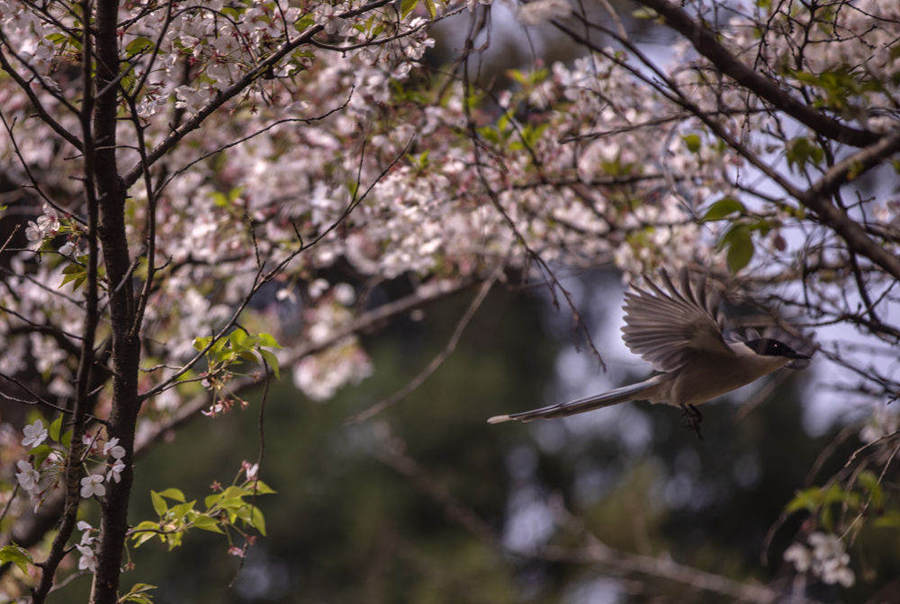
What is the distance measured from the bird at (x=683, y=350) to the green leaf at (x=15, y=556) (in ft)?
2.86

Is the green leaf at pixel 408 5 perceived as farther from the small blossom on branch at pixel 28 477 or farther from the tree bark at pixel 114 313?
the small blossom on branch at pixel 28 477

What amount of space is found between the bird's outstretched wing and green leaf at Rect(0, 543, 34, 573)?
1227 mm

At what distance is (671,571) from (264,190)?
3.32 meters

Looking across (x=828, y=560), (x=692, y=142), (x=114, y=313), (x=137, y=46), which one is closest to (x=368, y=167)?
(x=692, y=142)

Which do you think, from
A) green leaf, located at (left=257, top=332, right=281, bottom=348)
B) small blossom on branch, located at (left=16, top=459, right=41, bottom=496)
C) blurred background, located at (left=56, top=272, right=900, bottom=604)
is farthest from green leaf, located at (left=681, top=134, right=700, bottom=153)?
blurred background, located at (left=56, top=272, right=900, bottom=604)

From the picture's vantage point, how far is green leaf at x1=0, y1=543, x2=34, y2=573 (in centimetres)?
131

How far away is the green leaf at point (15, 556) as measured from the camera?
4.30ft

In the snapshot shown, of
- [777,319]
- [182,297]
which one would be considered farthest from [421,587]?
[777,319]

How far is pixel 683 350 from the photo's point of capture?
182 cm

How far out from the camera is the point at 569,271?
296 centimetres

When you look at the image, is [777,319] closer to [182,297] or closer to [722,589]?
[182,297]

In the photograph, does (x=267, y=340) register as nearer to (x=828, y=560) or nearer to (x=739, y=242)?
(x=739, y=242)

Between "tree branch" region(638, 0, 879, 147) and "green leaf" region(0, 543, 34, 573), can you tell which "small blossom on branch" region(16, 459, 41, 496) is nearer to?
"green leaf" region(0, 543, 34, 573)

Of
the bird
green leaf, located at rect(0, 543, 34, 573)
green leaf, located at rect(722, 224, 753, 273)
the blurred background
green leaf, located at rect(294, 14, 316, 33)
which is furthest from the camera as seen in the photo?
the blurred background
